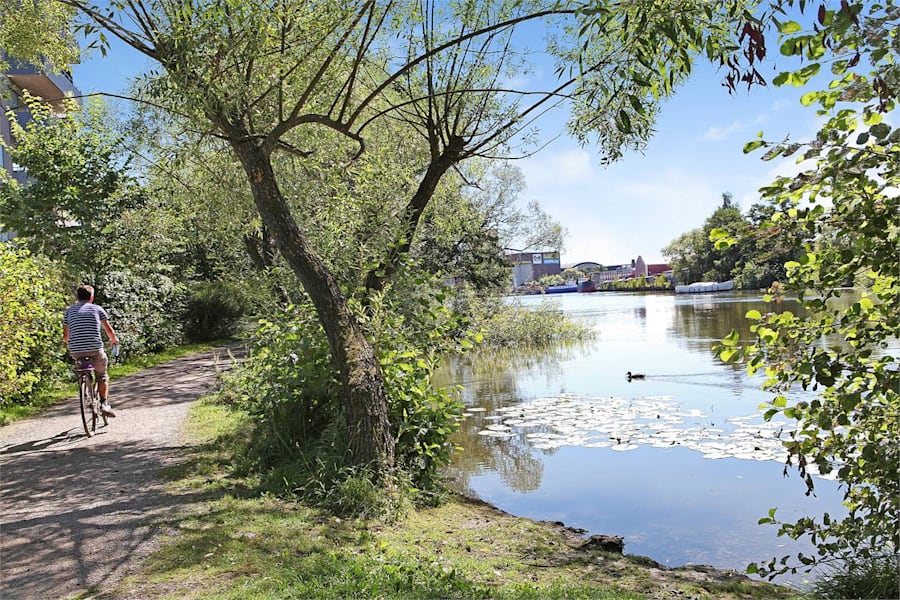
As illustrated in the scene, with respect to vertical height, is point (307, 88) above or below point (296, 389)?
above

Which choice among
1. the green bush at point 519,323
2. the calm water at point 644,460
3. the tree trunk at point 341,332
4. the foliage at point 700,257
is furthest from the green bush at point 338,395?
the foliage at point 700,257

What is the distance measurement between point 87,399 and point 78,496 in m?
3.04

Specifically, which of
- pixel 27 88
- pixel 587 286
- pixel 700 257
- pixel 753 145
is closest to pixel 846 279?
pixel 753 145

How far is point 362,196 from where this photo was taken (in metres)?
10.8

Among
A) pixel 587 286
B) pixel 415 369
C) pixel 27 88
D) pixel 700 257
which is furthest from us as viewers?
pixel 587 286

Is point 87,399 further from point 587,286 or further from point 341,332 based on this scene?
point 587,286

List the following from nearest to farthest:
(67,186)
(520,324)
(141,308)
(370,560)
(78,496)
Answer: (370,560), (78,496), (67,186), (141,308), (520,324)

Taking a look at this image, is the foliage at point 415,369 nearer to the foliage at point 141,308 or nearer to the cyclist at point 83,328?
the cyclist at point 83,328

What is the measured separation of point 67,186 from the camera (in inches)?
688

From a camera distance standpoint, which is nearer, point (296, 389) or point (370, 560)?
point (370, 560)

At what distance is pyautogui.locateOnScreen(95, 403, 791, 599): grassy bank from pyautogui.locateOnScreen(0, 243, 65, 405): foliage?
495 cm

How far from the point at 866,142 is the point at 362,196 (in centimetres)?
824

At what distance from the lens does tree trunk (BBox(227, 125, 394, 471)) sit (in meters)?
6.34

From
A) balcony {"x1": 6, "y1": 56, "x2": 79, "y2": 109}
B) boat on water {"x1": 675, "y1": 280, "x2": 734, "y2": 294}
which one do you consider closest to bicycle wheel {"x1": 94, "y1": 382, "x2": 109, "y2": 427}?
balcony {"x1": 6, "y1": 56, "x2": 79, "y2": 109}
